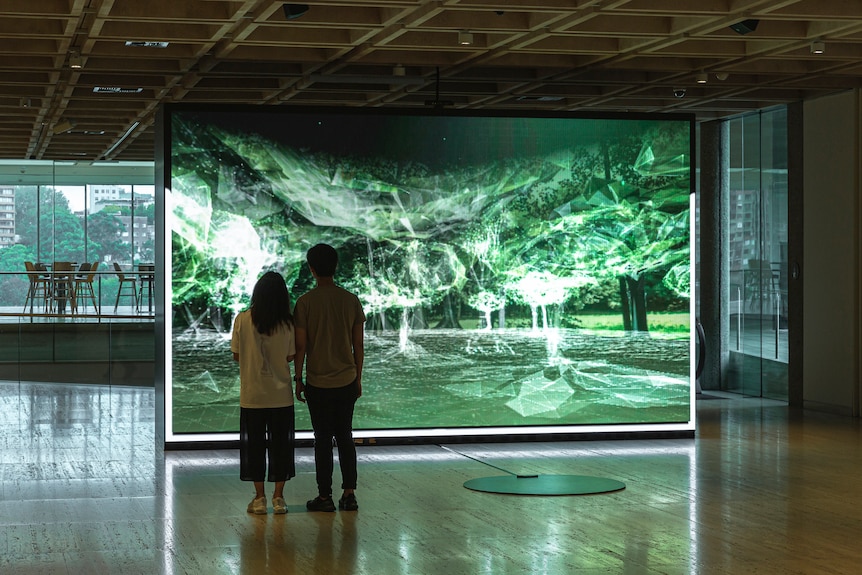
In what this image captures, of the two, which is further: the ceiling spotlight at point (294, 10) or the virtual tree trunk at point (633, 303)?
the virtual tree trunk at point (633, 303)

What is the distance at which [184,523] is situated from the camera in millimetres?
6941

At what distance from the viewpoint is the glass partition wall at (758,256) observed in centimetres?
1361

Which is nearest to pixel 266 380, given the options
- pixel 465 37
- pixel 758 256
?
pixel 465 37

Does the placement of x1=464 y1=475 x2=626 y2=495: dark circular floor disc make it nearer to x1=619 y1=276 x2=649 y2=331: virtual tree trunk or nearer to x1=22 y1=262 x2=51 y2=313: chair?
x1=619 y1=276 x2=649 y2=331: virtual tree trunk

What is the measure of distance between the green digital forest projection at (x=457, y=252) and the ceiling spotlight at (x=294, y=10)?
1690 mm

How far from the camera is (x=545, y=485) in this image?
809 centimetres

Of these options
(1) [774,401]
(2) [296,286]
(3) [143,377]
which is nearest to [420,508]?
(2) [296,286]

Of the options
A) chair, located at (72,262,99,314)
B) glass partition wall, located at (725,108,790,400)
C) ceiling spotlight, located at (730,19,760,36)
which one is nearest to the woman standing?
ceiling spotlight, located at (730,19,760,36)

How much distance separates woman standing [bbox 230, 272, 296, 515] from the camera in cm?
702

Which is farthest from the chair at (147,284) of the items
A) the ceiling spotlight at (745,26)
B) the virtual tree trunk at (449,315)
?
the ceiling spotlight at (745,26)

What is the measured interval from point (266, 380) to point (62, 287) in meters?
15.3

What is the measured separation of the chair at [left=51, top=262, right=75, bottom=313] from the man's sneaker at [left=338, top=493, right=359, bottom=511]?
14539 millimetres

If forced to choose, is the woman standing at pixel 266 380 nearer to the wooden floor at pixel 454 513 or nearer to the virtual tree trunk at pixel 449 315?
the wooden floor at pixel 454 513

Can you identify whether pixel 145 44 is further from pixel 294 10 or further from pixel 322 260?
pixel 322 260
